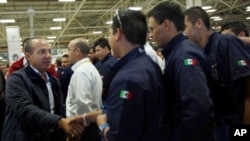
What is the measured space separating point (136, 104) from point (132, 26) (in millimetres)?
500

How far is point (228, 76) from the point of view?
2732mm

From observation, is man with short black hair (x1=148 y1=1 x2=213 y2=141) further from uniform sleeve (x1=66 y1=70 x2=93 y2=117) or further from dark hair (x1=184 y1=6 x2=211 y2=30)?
uniform sleeve (x1=66 y1=70 x2=93 y2=117)

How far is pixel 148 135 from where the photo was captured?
1853 mm

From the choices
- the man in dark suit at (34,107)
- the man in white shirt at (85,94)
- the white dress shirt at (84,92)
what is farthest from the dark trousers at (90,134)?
the man in dark suit at (34,107)

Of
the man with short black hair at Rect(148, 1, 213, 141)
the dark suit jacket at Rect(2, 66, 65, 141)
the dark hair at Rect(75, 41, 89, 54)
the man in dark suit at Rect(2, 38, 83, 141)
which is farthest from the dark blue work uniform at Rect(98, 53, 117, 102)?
the man with short black hair at Rect(148, 1, 213, 141)

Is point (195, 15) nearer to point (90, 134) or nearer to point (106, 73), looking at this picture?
point (90, 134)

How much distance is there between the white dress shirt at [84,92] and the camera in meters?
3.51

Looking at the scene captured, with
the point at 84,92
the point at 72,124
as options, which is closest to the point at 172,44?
the point at 72,124

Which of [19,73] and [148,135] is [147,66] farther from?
[19,73]

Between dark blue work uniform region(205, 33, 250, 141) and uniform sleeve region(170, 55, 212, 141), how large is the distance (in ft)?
2.11

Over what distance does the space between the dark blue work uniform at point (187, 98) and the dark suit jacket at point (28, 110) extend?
1.09 metres

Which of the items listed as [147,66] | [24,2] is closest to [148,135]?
[147,66]

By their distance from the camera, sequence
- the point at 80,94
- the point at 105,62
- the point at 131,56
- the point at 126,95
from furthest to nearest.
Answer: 1. the point at 105,62
2. the point at 80,94
3. the point at 131,56
4. the point at 126,95

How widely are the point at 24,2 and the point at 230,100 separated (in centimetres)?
1354
